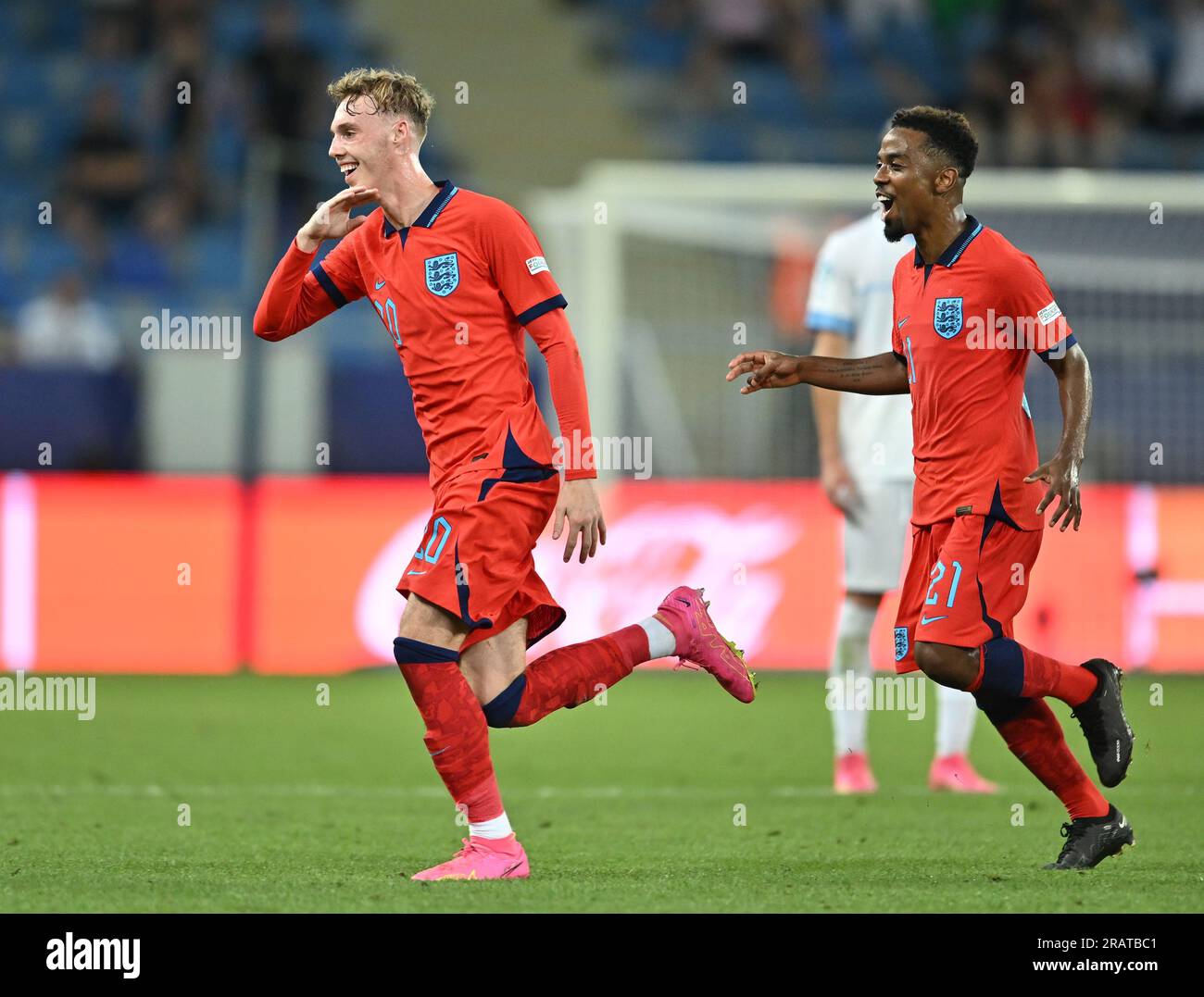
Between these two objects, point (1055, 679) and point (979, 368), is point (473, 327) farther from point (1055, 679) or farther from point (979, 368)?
point (1055, 679)

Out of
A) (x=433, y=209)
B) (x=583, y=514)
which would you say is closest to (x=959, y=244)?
(x=583, y=514)

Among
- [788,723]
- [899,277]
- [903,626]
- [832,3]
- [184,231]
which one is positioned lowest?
[788,723]

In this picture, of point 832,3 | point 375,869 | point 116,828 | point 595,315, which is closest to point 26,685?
point 595,315

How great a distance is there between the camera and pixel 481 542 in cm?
524

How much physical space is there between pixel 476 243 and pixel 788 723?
5018 millimetres

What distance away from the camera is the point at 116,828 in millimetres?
6281

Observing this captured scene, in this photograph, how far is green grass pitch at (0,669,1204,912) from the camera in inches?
197

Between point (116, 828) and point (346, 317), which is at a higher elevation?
point (346, 317)

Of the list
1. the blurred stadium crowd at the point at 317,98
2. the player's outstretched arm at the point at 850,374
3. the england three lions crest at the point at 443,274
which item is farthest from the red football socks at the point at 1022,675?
the blurred stadium crowd at the point at 317,98

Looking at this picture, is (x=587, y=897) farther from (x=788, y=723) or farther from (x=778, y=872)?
(x=788, y=723)

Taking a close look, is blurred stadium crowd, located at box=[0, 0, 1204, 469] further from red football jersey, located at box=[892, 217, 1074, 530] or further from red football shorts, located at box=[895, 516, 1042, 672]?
red football shorts, located at box=[895, 516, 1042, 672]

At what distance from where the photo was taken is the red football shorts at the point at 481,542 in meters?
5.20

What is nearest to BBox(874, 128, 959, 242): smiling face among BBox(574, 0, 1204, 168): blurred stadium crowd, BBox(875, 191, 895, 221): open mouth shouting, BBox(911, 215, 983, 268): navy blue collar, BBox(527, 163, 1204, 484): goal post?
BBox(875, 191, 895, 221): open mouth shouting

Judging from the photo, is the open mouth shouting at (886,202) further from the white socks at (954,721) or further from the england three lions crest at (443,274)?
the white socks at (954,721)
